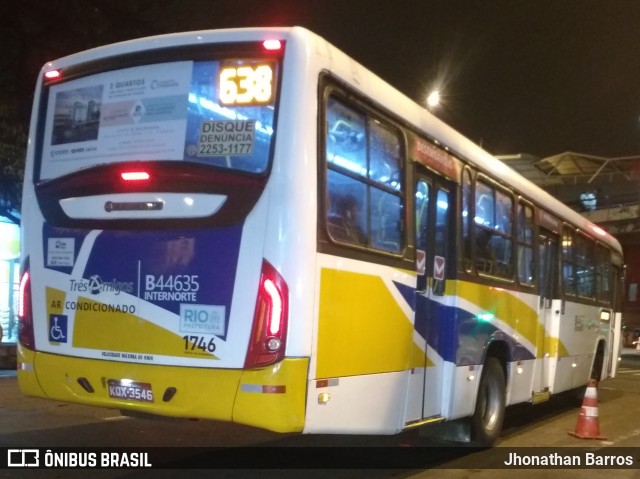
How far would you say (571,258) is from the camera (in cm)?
1136

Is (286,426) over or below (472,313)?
below

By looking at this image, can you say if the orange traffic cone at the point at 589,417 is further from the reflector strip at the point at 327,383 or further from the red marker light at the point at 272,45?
the red marker light at the point at 272,45

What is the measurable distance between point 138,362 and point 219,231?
3.71 ft

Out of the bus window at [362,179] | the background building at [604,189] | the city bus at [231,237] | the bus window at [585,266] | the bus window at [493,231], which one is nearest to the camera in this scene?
the city bus at [231,237]

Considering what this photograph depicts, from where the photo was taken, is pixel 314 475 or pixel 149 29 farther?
pixel 149 29

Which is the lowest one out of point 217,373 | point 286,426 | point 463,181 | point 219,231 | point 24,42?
point 286,426

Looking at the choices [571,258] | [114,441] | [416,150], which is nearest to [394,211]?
[416,150]

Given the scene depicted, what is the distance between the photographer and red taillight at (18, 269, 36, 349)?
19.6 ft

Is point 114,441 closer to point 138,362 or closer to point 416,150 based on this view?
point 138,362

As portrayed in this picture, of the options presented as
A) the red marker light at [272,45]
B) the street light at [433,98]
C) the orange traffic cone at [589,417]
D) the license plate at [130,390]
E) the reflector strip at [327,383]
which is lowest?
the orange traffic cone at [589,417]

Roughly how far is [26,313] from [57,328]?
0.41 m

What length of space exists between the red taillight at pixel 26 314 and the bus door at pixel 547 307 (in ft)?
21.1

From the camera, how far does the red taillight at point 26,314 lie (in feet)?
19.6

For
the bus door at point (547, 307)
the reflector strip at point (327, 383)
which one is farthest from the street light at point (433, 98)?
the reflector strip at point (327, 383)
